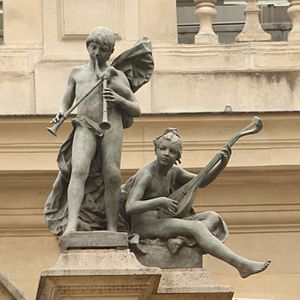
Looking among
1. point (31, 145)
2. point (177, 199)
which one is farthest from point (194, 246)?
point (31, 145)

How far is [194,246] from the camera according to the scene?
27.3m

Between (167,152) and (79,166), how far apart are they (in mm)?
765

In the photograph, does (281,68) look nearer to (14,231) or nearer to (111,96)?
(14,231)

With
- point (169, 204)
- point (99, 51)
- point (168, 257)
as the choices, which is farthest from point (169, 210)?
point (99, 51)

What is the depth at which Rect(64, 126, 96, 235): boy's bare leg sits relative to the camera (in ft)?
88.6

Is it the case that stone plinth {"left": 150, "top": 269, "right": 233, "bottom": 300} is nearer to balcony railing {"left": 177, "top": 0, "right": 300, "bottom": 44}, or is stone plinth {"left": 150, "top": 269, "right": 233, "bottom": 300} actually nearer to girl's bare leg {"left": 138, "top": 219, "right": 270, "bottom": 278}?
girl's bare leg {"left": 138, "top": 219, "right": 270, "bottom": 278}

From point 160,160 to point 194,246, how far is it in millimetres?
736

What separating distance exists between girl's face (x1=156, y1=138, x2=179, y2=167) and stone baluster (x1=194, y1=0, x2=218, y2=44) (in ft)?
21.8

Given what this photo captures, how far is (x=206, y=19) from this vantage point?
3406 centimetres

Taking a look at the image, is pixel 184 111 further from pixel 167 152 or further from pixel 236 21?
pixel 167 152

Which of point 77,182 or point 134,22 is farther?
point 134,22

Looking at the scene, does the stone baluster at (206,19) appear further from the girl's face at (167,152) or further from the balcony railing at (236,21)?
the girl's face at (167,152)

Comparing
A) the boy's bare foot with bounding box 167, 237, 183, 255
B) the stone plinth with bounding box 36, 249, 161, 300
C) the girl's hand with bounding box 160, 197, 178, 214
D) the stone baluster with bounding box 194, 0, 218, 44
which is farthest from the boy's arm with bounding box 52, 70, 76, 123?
the stone baluster with bounding box 194, 0, 218, 44

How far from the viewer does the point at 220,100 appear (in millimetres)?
33938
